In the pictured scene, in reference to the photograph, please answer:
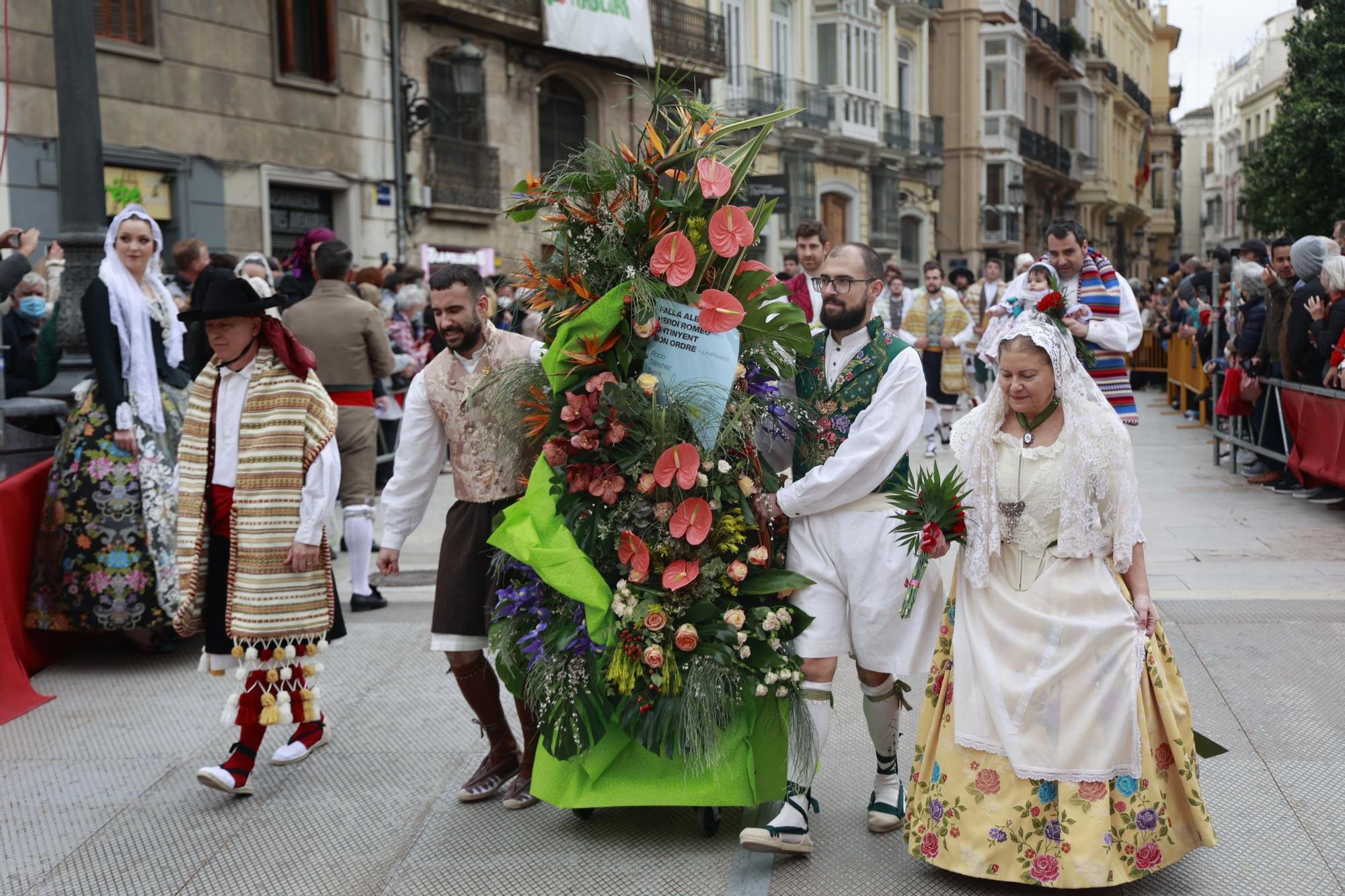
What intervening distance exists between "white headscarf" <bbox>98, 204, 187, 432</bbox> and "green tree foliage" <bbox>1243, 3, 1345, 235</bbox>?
83.0 feet

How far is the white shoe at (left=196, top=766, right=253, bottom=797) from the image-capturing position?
4863mm

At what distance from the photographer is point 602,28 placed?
72.7 feet

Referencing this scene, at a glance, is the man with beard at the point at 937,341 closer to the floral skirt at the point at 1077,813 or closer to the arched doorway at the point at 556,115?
the arched doorway at the point at 556,115

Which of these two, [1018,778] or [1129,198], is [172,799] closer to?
[1018,778]

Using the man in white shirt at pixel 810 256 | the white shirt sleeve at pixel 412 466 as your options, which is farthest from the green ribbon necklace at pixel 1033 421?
the man in white shirt at pixel 810 256

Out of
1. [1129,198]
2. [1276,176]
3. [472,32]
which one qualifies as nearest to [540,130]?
[472,32]

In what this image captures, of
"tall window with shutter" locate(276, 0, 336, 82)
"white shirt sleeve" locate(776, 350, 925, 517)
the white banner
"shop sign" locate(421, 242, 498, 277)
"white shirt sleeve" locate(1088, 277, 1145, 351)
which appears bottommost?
"white shirt sleeve" locate(776, 350, 925, 517)

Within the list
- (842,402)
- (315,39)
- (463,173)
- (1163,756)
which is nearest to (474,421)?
(842,402)

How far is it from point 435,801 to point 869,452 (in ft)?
6.69

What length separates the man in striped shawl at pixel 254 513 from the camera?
5.01 m

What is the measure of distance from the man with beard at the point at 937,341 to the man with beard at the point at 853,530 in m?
9.59

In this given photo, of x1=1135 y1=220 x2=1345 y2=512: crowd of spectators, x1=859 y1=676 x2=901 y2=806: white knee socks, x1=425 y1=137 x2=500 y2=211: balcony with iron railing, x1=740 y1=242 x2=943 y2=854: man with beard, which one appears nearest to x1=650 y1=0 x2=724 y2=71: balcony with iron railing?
x1=425 y1=137 x2=500 y2=211: balcony with iron railing

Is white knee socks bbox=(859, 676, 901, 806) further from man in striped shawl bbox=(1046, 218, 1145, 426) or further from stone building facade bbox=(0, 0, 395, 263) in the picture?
stone building facade bbox=(0, 0, 395, 263)

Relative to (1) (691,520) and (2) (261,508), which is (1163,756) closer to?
(1) (691,520)
